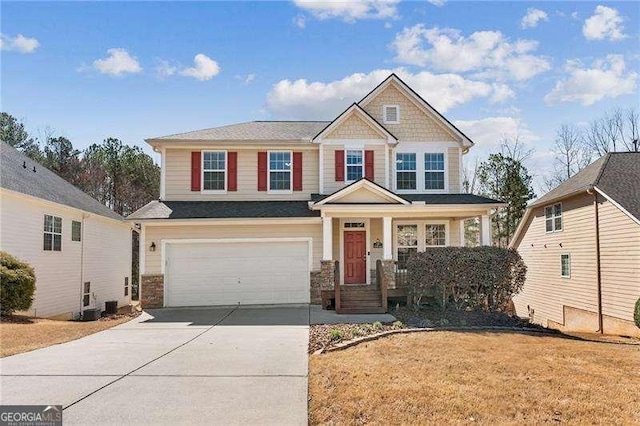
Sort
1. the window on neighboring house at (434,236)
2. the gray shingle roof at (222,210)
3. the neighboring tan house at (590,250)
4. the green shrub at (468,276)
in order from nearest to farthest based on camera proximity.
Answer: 1. the green shrub at (468,276)
2. the neighboring tan house at (590,250)
3. the gray shingle roof at (222,210)
4. the window on neighboring house at (434,236)

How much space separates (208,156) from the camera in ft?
54.7

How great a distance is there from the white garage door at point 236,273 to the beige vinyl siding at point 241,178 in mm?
2092

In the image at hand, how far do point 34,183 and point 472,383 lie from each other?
15.5 meters

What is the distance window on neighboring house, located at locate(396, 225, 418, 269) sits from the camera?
16.8 m

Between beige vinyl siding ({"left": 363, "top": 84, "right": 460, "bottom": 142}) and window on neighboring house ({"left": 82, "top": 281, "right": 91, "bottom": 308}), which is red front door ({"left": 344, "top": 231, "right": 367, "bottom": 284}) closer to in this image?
beige vinyl siding ({"left": 363, "top": 84, "right": 460, "bottom": 142})

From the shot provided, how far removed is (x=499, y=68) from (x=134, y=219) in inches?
539

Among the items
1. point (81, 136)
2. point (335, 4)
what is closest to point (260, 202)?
point (335, 4)

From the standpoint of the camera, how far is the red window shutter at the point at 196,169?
652 inches

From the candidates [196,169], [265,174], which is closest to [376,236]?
[265,174]

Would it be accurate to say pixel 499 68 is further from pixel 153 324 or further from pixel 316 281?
pixel 153 324

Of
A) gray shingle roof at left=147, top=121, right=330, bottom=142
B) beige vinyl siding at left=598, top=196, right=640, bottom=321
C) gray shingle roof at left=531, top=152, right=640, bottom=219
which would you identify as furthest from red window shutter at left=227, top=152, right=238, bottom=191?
beige vinyl siding at left=598, top=196, right=640, bottom=321

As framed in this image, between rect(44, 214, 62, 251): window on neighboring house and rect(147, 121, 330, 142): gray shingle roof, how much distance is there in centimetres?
427
